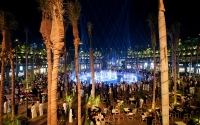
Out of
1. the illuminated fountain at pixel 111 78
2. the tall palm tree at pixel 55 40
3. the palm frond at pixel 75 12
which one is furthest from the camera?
the illuminated fountain at pixel 111 78

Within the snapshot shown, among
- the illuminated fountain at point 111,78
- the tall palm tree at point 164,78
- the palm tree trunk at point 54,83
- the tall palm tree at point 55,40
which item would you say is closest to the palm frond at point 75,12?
the tall palm tree at point 55,40

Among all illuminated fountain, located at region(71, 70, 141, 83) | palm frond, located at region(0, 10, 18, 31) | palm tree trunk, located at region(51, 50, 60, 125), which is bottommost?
illuminated fountain, located at region(71, 70, 141, 83)

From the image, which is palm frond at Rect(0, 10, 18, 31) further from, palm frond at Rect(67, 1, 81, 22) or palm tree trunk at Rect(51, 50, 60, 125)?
palm tree trunk at Rect(51, 50, 60, 125)

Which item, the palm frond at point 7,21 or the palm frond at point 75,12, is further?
the palm frond at point 7,21

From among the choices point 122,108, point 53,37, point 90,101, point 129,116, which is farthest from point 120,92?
point 53,37

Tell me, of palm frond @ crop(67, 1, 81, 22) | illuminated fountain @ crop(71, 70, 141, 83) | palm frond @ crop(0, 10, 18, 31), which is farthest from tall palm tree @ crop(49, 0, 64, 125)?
illuminated fountain @ crop(71, 70, 141, 83)

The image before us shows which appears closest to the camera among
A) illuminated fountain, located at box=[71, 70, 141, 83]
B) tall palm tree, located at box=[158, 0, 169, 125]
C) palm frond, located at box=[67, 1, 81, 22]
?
tall palm tree, located at box=[158, 0, 169, 125]

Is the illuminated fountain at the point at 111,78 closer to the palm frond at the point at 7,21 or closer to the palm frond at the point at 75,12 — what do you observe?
the palm frond at the point at 7,21

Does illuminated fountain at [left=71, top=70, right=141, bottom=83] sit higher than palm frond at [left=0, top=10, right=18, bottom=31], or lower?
lower

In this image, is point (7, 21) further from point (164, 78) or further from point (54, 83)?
point (164, 78)

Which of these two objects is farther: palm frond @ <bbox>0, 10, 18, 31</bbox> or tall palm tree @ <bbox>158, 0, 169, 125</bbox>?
palm frond @ <bbox>0, 10, 18, 31</bbox>

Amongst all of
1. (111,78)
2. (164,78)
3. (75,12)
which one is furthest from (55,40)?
(111,78)

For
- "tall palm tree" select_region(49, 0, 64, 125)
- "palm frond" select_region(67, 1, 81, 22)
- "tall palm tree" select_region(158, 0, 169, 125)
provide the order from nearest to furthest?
"tall palm tree" select_region(158, 0, 169, 125) → "tall palm tree" select_region(49, 0, 64, 125) → "palm frond" select_region(67, 1, 81, 22)

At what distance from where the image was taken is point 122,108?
16.3 meters
